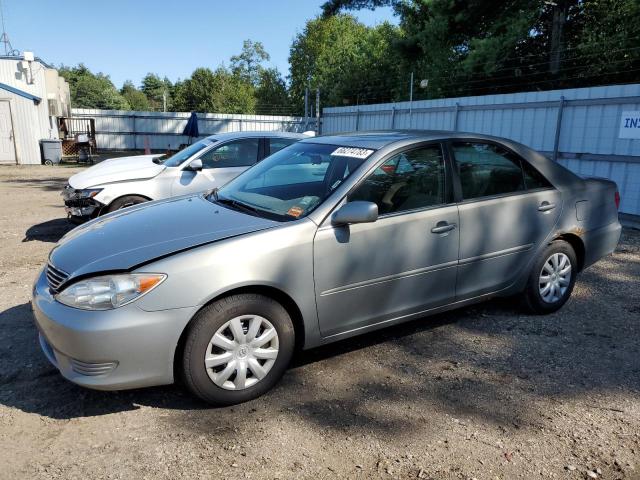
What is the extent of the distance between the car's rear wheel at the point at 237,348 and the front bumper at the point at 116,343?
0.40ft

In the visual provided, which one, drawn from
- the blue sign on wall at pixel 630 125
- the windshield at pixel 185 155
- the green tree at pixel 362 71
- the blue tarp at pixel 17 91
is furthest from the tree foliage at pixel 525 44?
the blue tarp at pixel 17 91

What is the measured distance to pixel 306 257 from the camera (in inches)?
128

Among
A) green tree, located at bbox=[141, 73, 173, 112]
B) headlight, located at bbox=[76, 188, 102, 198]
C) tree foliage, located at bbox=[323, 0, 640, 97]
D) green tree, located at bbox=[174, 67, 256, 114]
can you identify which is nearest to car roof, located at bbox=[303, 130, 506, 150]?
headlight, located at bbox=[76, 188, 102, 198]

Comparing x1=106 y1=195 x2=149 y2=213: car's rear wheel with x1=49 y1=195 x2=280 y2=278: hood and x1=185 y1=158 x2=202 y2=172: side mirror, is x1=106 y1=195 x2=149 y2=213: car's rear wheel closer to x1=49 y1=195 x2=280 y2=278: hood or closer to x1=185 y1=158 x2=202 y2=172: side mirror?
x1=185 y1=158 x2=202 y2=172: side mirror

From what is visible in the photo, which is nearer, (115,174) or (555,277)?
(555,277)

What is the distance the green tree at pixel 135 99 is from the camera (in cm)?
8574

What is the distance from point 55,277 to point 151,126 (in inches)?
1012

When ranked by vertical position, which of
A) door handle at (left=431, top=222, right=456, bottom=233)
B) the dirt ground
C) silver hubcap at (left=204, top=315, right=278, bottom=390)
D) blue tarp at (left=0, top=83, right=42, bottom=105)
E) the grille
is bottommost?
the dirt ground

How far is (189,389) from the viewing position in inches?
119

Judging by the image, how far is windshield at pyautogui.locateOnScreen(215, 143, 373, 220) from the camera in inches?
141

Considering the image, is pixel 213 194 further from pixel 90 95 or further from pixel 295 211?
pixel 90 95

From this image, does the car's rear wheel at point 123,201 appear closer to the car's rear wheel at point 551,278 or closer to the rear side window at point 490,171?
the rear side window at point 490,171

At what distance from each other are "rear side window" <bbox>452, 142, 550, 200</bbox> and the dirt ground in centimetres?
117

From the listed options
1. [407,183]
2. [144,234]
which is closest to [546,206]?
[407,183]
